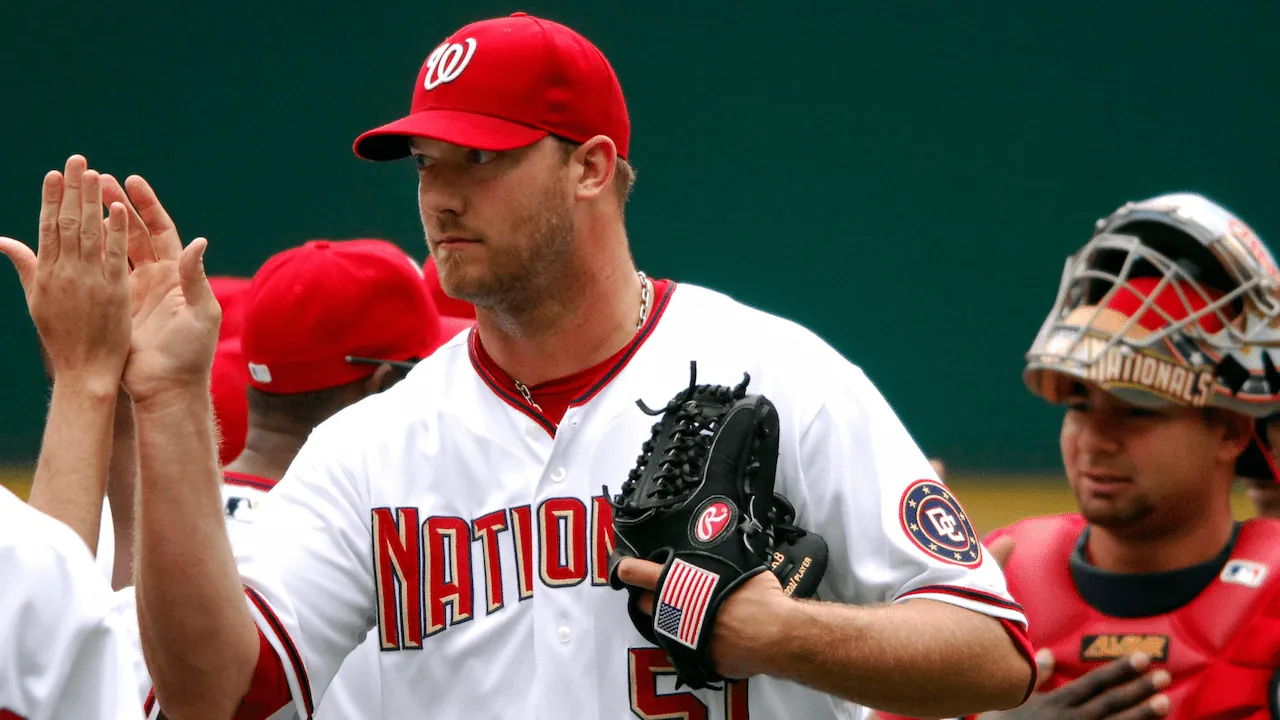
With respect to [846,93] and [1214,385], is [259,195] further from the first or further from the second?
[1214,385]

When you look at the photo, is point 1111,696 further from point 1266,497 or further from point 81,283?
point 81,283

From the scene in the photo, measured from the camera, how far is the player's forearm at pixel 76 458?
6.42 feet

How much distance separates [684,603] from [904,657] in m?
0.33

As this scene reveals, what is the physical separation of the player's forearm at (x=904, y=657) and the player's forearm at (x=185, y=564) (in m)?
0.80

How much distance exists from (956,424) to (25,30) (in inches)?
267

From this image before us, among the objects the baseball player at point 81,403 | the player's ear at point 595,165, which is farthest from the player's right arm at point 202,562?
the player's ear at point 595,165

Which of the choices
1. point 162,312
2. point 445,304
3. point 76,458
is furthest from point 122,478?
point 445,304

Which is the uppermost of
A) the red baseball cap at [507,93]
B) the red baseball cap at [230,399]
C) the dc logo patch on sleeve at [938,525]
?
the red baseball cap at [507,93]

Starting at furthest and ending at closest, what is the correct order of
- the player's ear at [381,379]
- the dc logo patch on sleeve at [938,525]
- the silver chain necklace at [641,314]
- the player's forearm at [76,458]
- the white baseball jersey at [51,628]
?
the player's ear at [381,379] < the silver chain necklace at [641,314] < the dc logo patch on sleeve at [938,525] < the player's forearm at [76,458] < the white baseball jersey at [51,628]


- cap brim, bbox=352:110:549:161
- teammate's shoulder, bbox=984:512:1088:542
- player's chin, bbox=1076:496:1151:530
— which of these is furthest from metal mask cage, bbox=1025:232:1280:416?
cap brim, bbox=352:110:549:161

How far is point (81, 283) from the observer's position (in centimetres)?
206

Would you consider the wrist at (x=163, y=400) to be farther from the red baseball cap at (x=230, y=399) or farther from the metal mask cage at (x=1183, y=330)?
the red baseball cap at (x=230, y=399)

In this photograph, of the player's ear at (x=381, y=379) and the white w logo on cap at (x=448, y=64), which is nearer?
the white w logo on cap at (x=448, y=64)

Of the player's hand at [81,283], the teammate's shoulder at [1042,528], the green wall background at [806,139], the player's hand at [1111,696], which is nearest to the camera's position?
the player's hand at [81,283]
